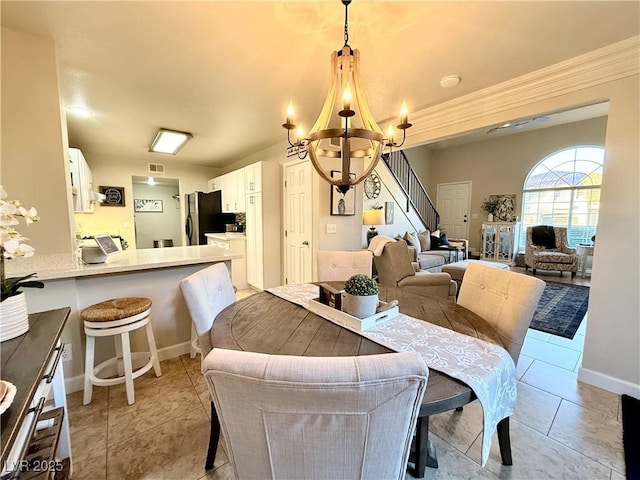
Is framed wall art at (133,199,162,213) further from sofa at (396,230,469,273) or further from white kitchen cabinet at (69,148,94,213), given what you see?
sofa at (396,230,469,273)

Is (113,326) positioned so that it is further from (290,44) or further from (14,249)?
(290,44)

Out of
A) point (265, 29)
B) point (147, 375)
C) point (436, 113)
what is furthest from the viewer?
point (436, 113)

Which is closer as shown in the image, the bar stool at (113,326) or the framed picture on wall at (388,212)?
the bar stool at (113,326)

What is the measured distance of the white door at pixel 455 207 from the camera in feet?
25.9

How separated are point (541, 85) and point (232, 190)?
14.9 feet

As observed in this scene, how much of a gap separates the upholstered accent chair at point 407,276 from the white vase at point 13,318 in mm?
2977

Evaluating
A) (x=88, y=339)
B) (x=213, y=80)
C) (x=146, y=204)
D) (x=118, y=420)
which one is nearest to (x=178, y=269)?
(x=88, y=339)

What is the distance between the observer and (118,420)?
173cm

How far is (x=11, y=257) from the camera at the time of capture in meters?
0.94

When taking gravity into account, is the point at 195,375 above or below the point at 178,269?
below

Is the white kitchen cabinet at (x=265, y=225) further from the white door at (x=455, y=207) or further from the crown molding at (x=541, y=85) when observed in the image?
the white door at (x=455, y=207)

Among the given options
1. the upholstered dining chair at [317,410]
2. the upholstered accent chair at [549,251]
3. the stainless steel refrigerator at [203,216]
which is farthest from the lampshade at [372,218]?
the upholstered accent chair at [549,251]

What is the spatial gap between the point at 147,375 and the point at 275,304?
4.67 feet

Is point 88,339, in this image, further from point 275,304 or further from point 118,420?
point 275,304
